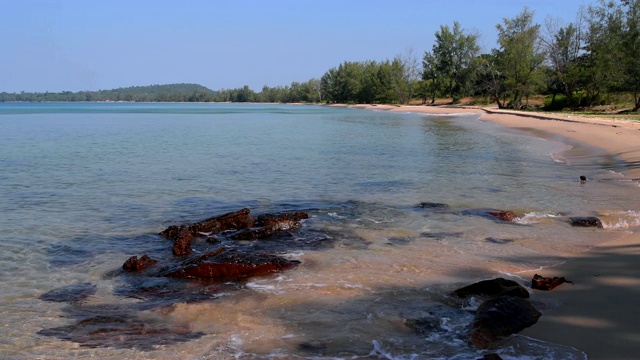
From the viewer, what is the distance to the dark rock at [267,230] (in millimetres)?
8781

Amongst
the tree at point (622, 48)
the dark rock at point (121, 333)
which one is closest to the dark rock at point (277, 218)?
the dark rock at point (121, 333)

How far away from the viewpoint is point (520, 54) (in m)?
60.8

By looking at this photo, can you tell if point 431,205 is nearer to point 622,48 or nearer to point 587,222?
point 587,222

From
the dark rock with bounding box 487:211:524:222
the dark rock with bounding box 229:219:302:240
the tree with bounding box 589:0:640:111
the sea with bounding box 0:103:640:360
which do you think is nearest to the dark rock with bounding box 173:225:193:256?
the sea with bounding box 0:103:640:360

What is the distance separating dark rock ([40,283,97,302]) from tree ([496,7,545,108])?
61021 millimetres

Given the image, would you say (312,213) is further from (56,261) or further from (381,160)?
(381,160)

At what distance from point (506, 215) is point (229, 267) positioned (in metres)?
5.73

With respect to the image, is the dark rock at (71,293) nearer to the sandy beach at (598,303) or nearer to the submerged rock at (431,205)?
the sandy beach at (598,303)

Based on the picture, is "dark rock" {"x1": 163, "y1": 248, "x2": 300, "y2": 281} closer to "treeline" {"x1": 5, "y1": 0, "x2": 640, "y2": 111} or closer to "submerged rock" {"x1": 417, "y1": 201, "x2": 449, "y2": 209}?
"submerged rock" {"x1": 417, "y1": 201, "x2": 449, "y2": 209}

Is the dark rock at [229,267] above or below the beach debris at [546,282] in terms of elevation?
below

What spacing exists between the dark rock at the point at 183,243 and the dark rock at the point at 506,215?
5778mm

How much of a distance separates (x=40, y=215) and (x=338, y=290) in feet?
24.8

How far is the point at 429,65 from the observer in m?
101

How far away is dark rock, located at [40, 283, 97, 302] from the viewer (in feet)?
20.0
